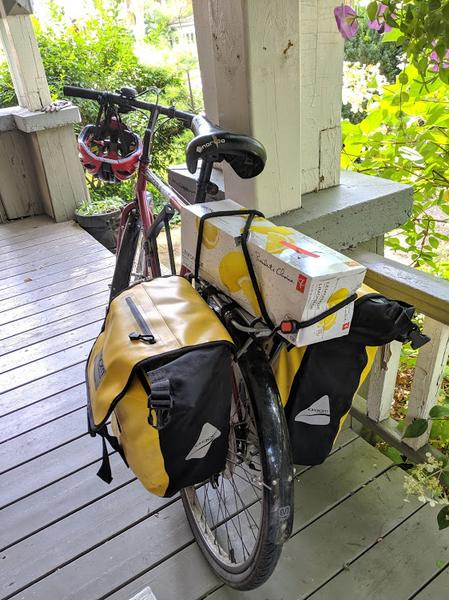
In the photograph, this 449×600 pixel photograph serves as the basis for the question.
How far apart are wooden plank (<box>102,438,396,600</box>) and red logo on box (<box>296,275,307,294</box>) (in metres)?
0.86

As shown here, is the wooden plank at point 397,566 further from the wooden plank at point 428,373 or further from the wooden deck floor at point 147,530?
the wooden plank at point 428,373

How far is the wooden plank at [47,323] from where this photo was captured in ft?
7.62

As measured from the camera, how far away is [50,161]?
357cm

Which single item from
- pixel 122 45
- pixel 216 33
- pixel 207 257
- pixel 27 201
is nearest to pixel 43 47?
pixel 122 45

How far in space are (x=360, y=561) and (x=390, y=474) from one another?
1.03ft

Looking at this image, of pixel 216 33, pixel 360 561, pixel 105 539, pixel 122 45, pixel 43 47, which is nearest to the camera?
pixel 216 33

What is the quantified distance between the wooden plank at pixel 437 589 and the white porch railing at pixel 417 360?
1.05ft

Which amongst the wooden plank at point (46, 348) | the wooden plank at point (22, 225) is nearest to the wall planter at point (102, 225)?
the wooden plank at point (22, 225)

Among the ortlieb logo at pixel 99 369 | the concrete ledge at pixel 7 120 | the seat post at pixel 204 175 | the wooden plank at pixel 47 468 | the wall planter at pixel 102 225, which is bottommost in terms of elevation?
the wall planter at pixel 102 225

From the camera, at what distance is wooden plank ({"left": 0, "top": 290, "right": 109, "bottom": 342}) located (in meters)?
2.32

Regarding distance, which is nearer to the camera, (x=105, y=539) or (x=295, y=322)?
(x=295, y=322)

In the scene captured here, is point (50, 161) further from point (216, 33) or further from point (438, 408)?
point (438, 408)

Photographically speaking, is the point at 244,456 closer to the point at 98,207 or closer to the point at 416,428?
the point at 416,428

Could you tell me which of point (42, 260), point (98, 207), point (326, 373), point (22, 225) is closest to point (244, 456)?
point (326, 373)
